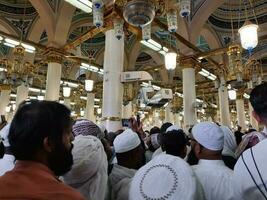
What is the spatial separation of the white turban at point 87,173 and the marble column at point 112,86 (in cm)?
373

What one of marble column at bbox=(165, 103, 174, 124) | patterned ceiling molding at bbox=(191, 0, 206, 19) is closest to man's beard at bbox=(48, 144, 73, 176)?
patterned ceiling molding at bbox=(191, 0, 206, 19)

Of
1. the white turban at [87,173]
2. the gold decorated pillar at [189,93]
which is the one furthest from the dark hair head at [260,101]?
the gold decorated pillar at [189,93]

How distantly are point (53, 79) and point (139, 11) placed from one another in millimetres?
4944

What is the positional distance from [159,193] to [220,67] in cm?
1045

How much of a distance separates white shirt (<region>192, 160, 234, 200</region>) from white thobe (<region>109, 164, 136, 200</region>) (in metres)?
0.47

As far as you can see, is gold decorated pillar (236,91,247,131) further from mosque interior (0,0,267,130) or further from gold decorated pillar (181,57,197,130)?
gold decorated pillar (181,57,197,130)

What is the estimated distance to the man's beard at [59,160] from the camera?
1.01 m

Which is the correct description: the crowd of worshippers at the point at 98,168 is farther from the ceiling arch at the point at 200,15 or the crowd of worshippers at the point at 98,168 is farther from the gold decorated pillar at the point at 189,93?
the ceiling arch at the point at 200,15

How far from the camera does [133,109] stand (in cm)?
1099

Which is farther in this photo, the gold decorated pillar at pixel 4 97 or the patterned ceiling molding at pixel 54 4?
the gold decorated pillar at pixel 4 97

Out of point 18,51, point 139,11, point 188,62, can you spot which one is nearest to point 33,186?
point 139,11

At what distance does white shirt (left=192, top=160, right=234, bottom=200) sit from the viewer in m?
1.43

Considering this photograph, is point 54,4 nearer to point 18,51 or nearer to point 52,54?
point 52,54

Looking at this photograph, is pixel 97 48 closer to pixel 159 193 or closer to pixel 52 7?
pixel 52 7
